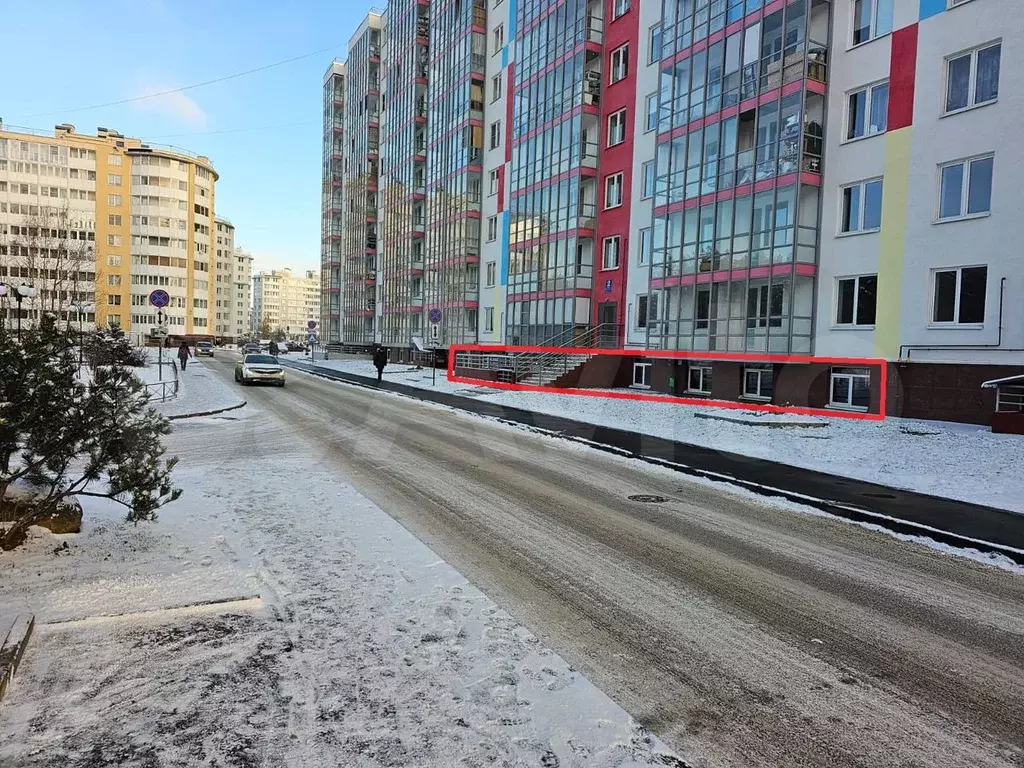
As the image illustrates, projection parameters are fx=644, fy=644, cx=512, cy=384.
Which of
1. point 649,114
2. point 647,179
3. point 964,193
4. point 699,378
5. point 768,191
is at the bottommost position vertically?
point 699,378

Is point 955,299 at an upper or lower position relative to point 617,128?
lower

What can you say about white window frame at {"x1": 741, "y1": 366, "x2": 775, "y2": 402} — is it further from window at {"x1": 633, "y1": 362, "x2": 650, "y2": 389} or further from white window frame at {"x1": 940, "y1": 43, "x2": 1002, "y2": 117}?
white window frame at {"x1": 940, "y1": 43, "x2": 1002, "y2": 117}

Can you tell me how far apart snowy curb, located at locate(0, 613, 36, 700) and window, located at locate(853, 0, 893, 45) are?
2257cm

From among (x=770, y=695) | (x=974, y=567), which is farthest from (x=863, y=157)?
(x=770, y=695)

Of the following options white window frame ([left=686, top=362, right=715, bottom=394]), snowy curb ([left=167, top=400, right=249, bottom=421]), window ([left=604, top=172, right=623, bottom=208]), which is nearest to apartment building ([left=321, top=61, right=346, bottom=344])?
window ([left=604, top=172, right=623, bottom=208])

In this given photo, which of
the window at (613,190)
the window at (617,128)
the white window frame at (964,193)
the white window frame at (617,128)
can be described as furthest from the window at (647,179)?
the white window frame at (964,193)

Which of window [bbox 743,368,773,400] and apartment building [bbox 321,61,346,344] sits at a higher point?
apartment building [bbox 321,61,346,344]

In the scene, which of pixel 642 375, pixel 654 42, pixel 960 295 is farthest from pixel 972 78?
pixel 642 375

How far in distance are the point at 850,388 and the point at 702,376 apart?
5902 millimetres

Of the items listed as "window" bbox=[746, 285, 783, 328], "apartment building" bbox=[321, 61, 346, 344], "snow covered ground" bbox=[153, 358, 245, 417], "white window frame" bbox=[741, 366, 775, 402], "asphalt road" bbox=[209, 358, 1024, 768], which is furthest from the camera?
"apartment building" bbox=[321, 61, 346, 344]

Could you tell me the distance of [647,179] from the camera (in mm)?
27828

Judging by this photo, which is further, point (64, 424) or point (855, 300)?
point (855, 300)

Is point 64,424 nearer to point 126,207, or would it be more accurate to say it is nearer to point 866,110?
point 866,110

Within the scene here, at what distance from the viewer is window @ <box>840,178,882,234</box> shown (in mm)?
18469
